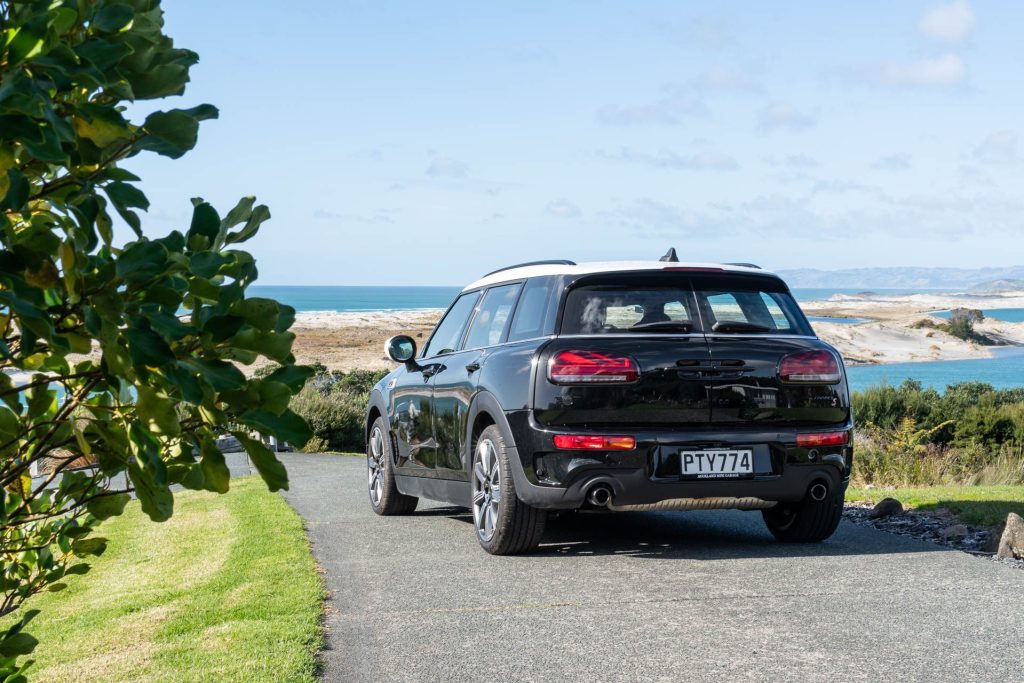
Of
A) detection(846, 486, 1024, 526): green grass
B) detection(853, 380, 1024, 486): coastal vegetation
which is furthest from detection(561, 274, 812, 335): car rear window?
detection(853, 380, 1024, 486): coastal vegetation

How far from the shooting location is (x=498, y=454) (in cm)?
740

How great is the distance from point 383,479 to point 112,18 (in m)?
8.33

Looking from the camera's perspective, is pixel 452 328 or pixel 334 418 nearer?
pixel 452 328

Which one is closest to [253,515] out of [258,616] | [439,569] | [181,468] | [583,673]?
[439,569]

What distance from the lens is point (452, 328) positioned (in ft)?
31.1

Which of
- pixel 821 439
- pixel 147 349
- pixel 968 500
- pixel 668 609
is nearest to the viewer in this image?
pixel 147 349

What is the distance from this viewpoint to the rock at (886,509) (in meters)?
9.40

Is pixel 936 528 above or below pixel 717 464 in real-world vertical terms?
below

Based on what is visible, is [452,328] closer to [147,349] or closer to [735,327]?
[735,327]

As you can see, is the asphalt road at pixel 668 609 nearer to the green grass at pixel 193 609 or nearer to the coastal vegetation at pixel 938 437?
the green grass at pixel 193 609

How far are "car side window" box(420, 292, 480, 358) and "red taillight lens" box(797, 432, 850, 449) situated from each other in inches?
114

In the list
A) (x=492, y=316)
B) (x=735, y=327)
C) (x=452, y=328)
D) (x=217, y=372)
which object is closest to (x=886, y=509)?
(x=735, y=327)

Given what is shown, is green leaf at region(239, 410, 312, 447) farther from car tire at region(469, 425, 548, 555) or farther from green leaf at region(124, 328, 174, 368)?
car tire at region(469, 425, 548, 555)

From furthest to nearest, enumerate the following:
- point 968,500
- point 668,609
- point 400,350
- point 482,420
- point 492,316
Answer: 1. point 968,500
2. point 400,350
3. point 492,316
4. point 482,420
5. point 668,609
